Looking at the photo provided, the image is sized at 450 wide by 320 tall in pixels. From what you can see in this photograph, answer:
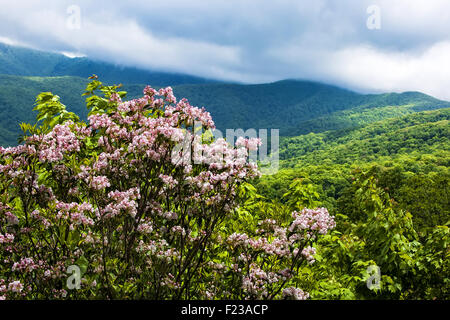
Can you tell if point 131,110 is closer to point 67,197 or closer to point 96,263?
point 67,197

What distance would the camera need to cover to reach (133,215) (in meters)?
3.00

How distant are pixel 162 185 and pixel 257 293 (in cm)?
139

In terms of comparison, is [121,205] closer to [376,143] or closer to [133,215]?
[133,215]

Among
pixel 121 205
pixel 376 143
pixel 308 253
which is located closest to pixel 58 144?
pixel 121 205

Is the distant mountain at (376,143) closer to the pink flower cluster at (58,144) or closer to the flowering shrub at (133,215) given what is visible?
the flowering shrub at (133,215)

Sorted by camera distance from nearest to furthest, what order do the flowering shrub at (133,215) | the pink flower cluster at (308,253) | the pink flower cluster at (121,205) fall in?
the pink flower cluster at (121,205) < the flowering shrub at (133,215) < the pink flower cluster at (308,253)

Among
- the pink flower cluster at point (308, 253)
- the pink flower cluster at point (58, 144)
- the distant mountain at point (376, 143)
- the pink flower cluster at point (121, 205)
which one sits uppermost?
the pink flower cluster at point (58, 144)

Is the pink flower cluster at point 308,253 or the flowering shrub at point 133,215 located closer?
the flowering shrub at point 133,215

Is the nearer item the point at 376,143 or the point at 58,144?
the point at 58,144

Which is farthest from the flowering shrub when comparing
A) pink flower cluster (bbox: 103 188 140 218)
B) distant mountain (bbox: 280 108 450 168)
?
distant mountain (bbox: 280 108 450 168)

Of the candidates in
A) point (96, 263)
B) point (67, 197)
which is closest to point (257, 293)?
point (96, 263)

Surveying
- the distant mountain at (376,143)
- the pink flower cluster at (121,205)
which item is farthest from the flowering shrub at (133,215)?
the distant mountain at (376,143)

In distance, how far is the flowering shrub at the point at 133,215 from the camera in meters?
3.09

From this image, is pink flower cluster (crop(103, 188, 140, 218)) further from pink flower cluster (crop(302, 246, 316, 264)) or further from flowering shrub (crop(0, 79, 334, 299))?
pink flower cluster (crop(302, 246, 316, 264))
